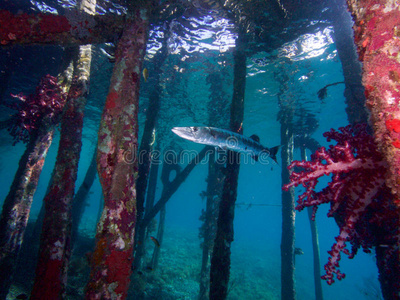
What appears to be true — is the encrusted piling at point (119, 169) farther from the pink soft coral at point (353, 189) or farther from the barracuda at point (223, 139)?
the pink soft coral at point (353, 189)

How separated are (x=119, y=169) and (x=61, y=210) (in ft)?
6.55

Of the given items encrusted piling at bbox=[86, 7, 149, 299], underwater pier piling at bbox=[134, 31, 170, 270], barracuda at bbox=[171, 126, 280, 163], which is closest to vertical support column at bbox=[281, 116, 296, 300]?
barracuda at bbox=[171, 126, 280, 163]

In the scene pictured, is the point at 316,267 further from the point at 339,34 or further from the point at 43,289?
the point at 43,289

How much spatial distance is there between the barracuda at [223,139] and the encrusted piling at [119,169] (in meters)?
1.45

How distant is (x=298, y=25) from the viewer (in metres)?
8.88

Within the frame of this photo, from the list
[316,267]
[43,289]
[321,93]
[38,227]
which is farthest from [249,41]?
[38,227]

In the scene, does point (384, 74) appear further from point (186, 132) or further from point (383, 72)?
point (186, 132)

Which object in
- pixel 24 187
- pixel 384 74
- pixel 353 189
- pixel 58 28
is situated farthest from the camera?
pixel 24 187

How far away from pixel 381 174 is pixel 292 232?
8082 millimetres

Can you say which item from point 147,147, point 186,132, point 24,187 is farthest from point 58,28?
point 147,147

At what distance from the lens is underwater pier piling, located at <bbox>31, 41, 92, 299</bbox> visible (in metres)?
2.94

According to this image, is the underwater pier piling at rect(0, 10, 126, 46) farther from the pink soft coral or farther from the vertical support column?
the vertical support column

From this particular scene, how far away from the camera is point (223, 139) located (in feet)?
14.9

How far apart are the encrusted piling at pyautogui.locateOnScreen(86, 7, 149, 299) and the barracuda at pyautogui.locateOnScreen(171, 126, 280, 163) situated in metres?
1.45
